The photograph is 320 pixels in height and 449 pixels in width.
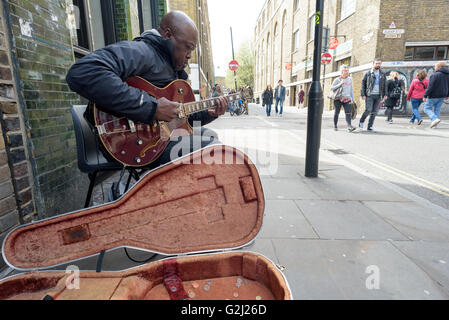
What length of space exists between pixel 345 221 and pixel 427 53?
15518mm

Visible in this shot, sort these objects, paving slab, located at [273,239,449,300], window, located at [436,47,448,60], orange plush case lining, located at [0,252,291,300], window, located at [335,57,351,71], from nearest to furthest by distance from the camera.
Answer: orange plush case lining, located at [0,252,291,300] < paving slab, located at [273,239,449,300] < window, located at [436,47,448,60] < window, located at [335,57,351,71]

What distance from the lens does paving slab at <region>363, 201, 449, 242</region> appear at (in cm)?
212

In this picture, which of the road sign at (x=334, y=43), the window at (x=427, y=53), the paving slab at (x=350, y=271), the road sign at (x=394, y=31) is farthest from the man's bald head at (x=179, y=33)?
the road sign at (x=334, y=43)

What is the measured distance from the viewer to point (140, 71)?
1.71 meters

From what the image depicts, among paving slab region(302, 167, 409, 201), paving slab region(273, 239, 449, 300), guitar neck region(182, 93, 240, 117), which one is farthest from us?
paving slab region(302, 167, 409, 201)

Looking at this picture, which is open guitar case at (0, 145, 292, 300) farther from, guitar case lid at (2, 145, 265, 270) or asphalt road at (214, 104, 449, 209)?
asphalt road at (214, 104, 449, 209)

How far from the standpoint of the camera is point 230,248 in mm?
1488

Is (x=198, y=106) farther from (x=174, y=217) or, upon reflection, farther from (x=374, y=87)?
(x=374, y=87)

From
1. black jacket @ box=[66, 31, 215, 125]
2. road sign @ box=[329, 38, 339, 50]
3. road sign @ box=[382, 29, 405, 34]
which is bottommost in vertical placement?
black jacket @ box=[66, 31, 215, 125]

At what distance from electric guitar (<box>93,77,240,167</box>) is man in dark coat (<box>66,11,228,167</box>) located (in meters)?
0.05

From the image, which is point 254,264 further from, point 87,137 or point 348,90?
point 348,90

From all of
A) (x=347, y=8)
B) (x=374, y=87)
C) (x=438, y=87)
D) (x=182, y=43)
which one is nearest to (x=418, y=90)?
(x=438, y=87)

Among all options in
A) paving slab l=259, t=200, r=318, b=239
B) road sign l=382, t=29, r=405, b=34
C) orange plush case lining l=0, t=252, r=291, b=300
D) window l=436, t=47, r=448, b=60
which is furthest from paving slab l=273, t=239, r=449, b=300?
window l=436, t=47, r=448, b=60

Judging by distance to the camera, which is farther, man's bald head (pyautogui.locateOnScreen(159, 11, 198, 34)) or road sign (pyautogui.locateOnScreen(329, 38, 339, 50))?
road sign (pyautogui.locateOnScreen(329, 38, 339, 50))
